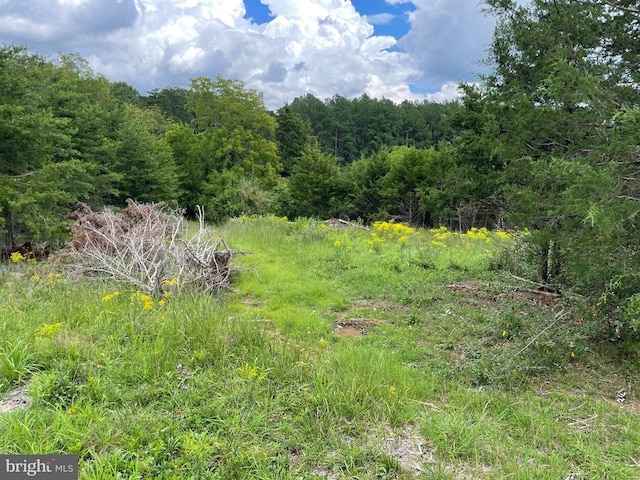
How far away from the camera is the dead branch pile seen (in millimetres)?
5117

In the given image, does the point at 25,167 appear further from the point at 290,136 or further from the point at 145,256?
the point at 290,136

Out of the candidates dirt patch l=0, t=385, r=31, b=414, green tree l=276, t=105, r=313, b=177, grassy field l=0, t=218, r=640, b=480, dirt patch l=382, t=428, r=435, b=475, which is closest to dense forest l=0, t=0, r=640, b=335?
grassy field l=0, t=218, r=640, b=480

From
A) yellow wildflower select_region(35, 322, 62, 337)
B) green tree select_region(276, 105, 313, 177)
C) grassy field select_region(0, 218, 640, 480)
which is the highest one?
green tree select_region(276, 105, 313, 177)

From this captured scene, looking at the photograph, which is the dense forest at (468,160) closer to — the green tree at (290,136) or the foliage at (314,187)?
the foliage at (314,187)

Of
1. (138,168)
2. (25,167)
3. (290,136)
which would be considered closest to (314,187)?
(138,168)

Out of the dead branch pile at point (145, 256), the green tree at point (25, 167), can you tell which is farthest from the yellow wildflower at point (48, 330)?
the green tree at point (25, 167)

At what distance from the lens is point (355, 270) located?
696 cm

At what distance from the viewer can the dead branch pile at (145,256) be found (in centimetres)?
512

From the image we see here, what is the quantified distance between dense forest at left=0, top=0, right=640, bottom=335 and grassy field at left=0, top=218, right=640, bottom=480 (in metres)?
0.76

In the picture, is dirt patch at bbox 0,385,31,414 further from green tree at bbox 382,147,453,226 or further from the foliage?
the foliage

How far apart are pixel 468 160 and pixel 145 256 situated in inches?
214

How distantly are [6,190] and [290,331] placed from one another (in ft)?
29.9

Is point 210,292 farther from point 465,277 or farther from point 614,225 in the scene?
point 614,225

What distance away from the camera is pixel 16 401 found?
248cm
